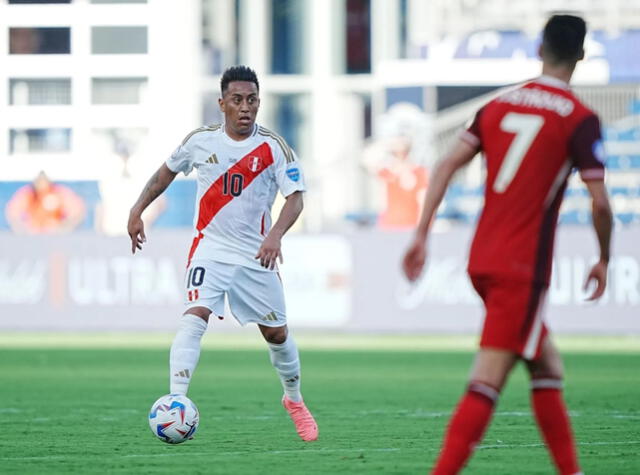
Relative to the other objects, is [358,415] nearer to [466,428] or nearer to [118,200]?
[466,428]

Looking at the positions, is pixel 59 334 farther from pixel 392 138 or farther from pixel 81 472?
pixel 81 472

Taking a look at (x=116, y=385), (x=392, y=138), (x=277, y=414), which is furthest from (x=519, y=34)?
(x=277, y=414)

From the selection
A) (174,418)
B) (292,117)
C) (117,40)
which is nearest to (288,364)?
(174,418)

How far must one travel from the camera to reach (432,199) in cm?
613

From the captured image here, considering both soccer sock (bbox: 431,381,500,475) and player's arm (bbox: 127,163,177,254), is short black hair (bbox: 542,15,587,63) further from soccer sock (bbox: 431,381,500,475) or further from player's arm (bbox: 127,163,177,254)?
player's arm (bbox: 127,163,177,254)

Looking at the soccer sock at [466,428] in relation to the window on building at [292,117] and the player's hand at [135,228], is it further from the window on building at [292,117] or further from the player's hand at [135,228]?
the window on building at [292,117]

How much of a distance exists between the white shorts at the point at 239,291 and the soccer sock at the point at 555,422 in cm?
285

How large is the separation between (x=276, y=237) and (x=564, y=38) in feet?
9.14

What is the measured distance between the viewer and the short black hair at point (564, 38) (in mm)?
6198

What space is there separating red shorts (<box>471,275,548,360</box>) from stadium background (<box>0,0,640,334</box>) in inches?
576

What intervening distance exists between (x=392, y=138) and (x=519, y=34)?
4.03m

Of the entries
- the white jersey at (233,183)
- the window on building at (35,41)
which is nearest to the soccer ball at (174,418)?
the white jersey at (233,183)

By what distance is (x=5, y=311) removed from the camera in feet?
70.3

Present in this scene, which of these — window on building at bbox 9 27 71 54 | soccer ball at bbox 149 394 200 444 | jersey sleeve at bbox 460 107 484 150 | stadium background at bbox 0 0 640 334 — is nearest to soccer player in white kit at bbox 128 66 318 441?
soccer ball at bbox 149 394 200 444
